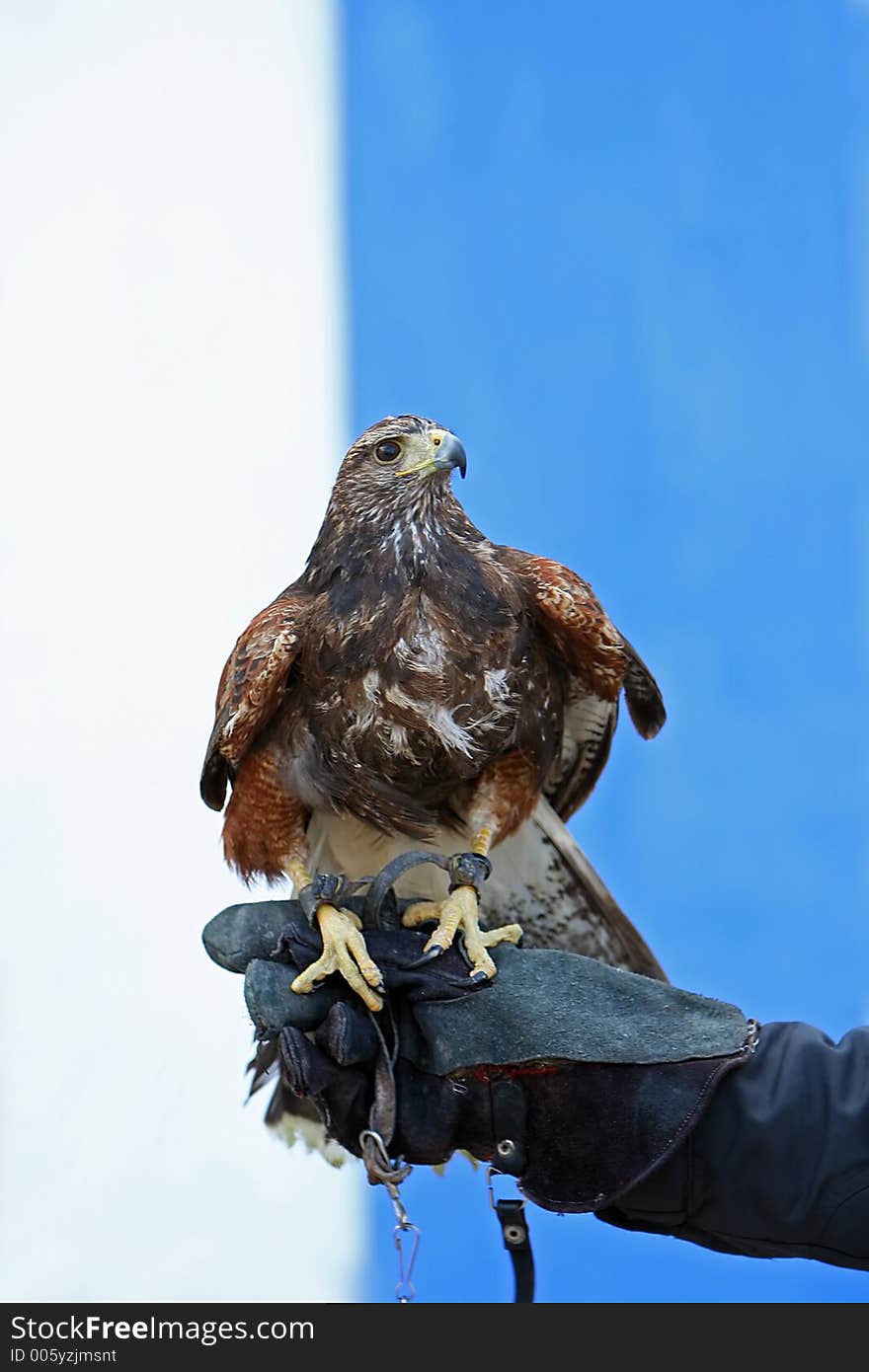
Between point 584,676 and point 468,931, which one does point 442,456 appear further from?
point 468,931

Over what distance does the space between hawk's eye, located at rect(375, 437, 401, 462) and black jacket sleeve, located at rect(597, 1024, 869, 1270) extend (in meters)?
1.14

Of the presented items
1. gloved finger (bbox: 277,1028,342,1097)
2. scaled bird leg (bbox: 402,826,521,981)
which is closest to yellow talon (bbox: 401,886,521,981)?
scaled bird leg (bbox: 402,826,521,981)

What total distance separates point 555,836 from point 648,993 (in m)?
0.68

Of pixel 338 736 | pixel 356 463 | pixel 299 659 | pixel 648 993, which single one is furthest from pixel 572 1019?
pixel 356 463

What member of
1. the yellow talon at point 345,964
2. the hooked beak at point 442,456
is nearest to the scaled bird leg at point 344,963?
the yellow talon at point 345,964

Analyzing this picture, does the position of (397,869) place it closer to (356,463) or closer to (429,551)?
(429,551)

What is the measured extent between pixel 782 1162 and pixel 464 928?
22.4 inches

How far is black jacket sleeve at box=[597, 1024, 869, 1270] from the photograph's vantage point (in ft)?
5.61

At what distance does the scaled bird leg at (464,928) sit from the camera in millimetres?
1892

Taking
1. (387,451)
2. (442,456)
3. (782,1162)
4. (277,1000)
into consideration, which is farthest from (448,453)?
(782,1162)

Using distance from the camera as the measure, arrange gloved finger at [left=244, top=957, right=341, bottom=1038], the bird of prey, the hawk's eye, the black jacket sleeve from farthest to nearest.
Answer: the hawk's eye, the bird of prey, gloved finger at [left=244, top=957, right=341, bottom=1038], the black jacket sleeve

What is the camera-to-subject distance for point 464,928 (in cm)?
196

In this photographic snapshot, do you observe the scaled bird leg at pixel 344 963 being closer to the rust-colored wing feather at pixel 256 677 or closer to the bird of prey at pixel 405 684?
the bird of prey at pixel 405 684

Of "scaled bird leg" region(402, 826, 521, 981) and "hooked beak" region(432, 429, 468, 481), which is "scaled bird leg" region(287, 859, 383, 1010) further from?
"hooked beak" region(432, 429, 468, 481)
